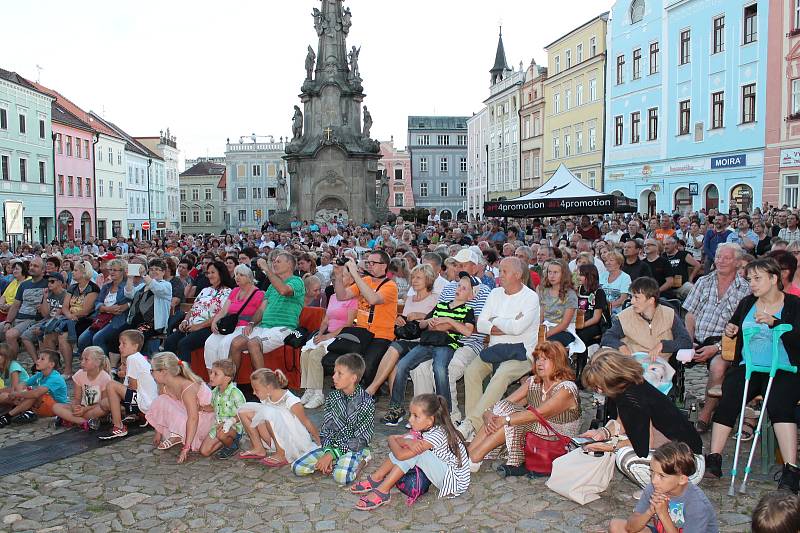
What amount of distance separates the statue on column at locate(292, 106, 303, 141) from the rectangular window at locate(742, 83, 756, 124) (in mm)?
18525

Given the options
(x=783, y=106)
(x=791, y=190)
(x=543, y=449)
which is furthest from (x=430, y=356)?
(x=783, y=106)

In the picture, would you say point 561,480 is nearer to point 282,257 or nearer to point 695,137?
point 282,257

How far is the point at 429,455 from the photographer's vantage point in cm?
544

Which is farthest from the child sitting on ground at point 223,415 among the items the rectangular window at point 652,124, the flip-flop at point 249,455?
the rectangular window at point 652,124

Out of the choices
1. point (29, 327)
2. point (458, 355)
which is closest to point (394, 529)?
point (458, 355)

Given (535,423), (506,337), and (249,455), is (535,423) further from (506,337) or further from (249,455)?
(249,455)

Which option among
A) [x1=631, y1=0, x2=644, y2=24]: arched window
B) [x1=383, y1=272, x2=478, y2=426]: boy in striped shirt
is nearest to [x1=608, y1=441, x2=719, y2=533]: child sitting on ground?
[x1=383, y1=272, x2=478, y2=426]: boy in striped shirt

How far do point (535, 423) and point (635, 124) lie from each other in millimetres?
34760

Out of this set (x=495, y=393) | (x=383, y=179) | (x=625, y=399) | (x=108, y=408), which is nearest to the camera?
(x=625, y=399)

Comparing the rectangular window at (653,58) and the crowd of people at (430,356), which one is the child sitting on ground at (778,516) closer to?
the crowd of people at (430,356)

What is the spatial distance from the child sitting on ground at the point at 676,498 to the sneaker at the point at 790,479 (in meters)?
1.24

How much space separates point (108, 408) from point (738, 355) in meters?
6.10

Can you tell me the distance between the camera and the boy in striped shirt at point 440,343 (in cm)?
739

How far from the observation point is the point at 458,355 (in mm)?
7414
